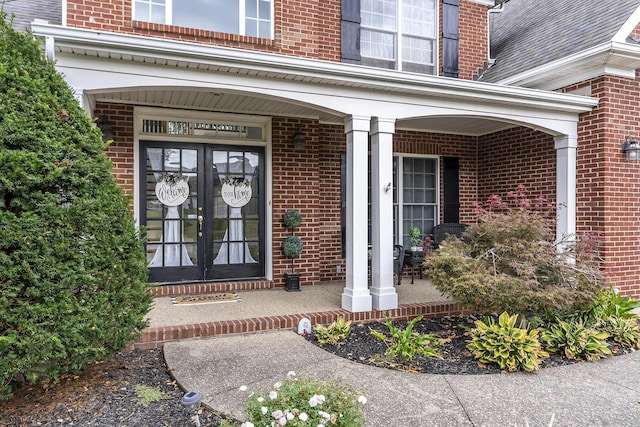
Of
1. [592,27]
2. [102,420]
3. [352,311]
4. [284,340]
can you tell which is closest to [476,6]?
[592,27]

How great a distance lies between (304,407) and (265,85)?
346 centimetres

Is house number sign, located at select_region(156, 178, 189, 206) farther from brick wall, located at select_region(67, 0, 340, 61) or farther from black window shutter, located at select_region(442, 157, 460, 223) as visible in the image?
black window shutter, located at select_region(442, 157, 460, 223)

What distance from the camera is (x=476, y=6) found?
8.35m

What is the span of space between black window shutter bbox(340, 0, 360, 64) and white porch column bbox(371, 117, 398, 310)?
7.23 feet

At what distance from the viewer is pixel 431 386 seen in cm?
337

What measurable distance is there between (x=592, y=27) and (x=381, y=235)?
4.92 meters

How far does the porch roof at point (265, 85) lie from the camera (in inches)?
157

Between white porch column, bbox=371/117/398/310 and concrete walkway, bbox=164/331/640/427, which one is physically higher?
white porch column, bbox=371/117/398/310

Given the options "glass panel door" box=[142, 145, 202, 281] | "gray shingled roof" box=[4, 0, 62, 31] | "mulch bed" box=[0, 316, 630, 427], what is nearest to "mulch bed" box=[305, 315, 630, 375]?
"mulch bed" box=[0, 316, 630, 427]

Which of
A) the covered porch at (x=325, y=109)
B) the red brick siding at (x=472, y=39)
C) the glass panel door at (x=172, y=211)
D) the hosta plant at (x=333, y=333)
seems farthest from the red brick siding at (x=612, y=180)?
the glass panel door at (x=172, y=211)

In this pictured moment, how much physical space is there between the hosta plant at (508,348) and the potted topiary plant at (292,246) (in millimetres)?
2857

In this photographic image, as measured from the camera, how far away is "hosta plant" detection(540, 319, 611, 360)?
412 centimetres

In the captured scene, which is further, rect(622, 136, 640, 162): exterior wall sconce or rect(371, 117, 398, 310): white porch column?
rect(622, 136, 640, 162): exterior wall sconce

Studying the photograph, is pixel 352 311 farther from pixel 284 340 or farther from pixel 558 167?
pixel 558 167
